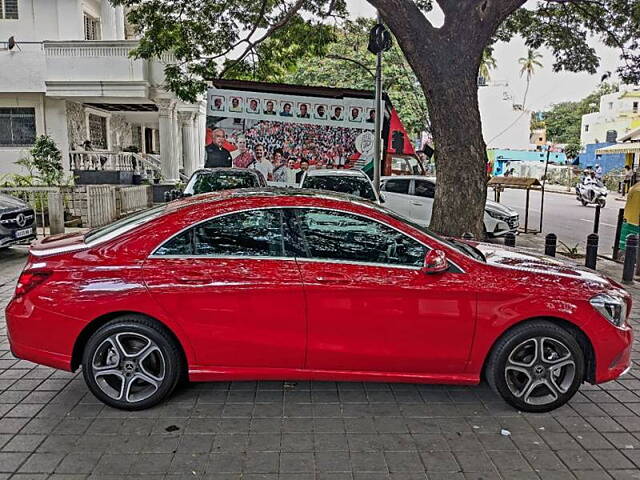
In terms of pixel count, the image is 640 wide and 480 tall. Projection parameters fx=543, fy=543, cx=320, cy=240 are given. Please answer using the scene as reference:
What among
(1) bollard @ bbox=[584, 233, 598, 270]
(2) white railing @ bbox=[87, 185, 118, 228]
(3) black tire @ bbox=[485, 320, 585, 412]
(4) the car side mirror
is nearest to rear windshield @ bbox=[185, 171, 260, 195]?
(2) white railing @ bbox=[87, 185, 118, 228]

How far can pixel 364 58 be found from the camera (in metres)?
26.6

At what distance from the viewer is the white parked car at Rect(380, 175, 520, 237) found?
13.0 meters

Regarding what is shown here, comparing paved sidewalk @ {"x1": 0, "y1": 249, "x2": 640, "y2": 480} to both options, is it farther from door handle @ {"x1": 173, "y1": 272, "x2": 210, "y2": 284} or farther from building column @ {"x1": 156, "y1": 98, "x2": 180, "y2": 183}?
building column @ {"x1": 156, "y1": 98, "x2": 180, "y2": 183}

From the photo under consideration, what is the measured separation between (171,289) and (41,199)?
31.4 ft

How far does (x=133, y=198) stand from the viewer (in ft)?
48.4

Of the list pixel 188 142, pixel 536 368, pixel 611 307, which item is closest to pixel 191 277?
pixel 536 368

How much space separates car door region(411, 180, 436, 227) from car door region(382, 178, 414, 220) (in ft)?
0.43

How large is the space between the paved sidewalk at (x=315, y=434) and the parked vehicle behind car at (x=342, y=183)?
590 centimetres

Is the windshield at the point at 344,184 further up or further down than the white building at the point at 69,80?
further down

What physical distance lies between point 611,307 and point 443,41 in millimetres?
5140

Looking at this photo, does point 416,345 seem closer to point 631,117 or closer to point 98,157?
point 98,157

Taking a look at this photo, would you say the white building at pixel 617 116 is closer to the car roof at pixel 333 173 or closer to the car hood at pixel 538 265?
the car roof at pixel 333 173

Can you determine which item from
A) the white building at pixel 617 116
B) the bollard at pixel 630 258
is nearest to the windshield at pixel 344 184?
Answer: the bollard at pixel 630 258

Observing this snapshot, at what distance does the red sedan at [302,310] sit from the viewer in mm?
3840
